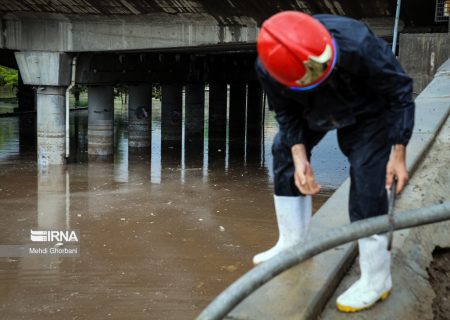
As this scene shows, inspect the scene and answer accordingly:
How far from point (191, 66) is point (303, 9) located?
11460mm

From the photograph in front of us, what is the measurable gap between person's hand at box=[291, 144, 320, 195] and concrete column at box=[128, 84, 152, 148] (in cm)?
2099

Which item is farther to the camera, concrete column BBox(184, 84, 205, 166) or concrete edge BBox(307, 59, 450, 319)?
concrete column BBox(184, 84, 205, 166)

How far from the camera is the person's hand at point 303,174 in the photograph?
2949 millimetres

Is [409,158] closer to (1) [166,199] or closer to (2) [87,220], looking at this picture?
(2) [87,220]

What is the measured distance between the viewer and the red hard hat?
96.6 inches

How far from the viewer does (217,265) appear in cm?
858

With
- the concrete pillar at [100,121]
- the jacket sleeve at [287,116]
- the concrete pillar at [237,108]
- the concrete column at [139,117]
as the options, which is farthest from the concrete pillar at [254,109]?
the jacket sleeve at [287,116]

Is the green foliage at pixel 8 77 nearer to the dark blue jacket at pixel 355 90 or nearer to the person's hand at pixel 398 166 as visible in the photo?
the dark blue jacket at pixel 355 90

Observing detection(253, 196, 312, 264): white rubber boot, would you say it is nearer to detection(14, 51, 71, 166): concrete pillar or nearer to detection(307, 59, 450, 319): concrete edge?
detection(307, 59, 450, 319): concrete edge

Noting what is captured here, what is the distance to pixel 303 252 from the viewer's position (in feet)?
7.34

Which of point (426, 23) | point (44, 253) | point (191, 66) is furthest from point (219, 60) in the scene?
point (44, 253)

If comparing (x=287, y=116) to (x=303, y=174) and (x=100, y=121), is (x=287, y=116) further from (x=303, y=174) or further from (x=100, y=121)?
(x=100, y=121)

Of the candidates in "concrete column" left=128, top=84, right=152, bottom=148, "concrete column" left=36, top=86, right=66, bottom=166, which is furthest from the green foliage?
"concrete column" left=36, top=86, right=66, bottom=166

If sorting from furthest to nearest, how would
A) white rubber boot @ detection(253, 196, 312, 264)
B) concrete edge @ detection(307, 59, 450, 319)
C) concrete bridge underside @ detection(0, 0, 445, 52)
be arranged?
concrete bridge underside @ detection(0, 0, 445, 52), white rubber boot @ detection(253, 196, 312, 264), concrete edge @ detection(307, 59, 450, 319)
